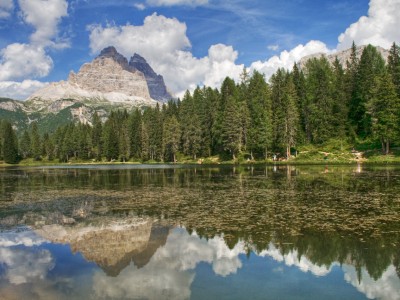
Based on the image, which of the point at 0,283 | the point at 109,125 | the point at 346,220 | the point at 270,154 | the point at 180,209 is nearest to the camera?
the point at 0,283

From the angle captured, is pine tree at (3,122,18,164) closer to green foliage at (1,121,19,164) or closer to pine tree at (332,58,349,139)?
green foliage at (1,121,19,164)

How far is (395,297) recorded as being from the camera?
10.8 metres

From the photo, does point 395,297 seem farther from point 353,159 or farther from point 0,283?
point 353,159

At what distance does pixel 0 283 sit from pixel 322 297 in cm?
1102

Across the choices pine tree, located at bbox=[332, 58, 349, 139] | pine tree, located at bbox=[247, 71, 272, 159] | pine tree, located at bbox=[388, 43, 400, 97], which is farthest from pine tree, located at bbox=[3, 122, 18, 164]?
pine tree, located at bbox=[388, 43, 400, 97]

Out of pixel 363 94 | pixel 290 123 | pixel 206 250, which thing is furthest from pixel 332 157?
pixel 206 250

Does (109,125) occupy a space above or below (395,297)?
above

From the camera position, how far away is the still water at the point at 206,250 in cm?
1175

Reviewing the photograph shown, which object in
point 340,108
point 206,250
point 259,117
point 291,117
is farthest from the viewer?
point 259,117

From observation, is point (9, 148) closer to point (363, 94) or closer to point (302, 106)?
point (302, 106)

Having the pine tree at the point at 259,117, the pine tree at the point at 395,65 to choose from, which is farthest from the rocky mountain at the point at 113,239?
the pine tree at the point at 395,65

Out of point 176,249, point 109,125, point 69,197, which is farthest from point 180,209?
point 109,125

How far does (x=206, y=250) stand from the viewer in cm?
1599

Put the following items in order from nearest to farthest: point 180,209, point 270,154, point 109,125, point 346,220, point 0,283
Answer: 1. point 0,283
2. point 346,220
3. point 180,209
4. point 270,154
5. point 109,125
